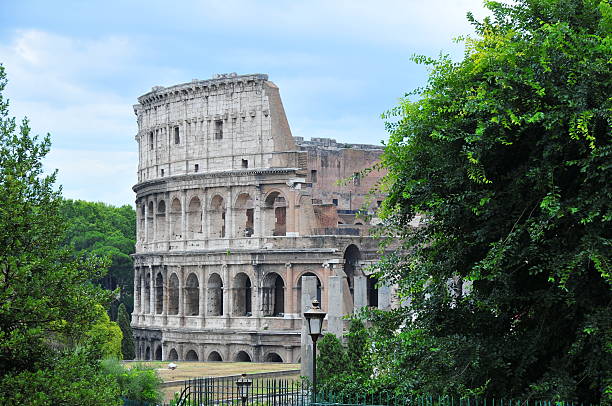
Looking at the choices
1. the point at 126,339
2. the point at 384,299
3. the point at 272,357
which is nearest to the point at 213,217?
the point at 272,357

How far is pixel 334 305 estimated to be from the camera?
3528 centimetres

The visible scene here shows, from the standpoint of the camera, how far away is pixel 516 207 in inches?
616

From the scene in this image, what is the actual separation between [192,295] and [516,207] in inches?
1665

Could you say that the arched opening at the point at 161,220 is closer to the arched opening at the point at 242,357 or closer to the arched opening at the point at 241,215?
the arched opening at the point at 241,215

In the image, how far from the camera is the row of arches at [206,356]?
2015 inches

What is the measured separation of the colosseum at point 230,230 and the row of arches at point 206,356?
67mm

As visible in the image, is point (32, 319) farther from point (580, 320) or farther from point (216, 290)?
point (216, 290)

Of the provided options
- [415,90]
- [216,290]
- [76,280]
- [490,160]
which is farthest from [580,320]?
[216,290]

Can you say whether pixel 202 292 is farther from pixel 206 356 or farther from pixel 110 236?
pixel 110 236

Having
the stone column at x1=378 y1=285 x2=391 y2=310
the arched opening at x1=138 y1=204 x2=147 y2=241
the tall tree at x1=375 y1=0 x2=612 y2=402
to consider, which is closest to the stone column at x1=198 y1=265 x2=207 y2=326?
the arched opening at x1=138 y1=204 x2=147 y2=241

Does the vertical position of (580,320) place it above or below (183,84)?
below

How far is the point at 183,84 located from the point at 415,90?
39.9 metres

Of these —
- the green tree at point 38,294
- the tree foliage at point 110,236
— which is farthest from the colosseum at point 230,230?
the green tree at point 38,294

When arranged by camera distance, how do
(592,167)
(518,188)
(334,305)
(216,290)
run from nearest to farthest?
(592,167) → (518,188) → (334,305) → (216,290)
